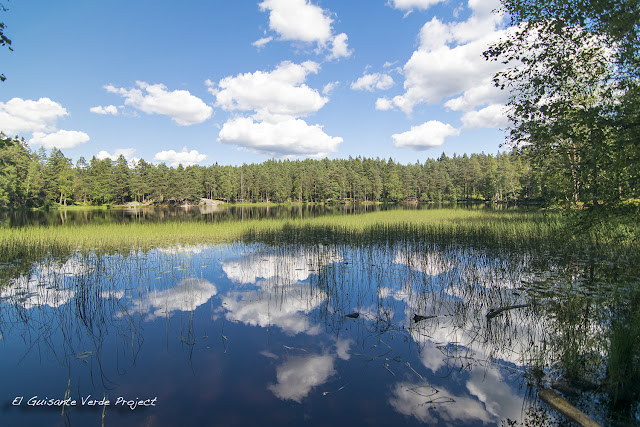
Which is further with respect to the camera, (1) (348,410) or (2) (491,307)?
(2) (491,307)

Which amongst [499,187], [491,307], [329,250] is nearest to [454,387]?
[491,307]

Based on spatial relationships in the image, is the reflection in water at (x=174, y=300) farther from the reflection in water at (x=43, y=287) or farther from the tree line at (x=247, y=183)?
the tree line at (x=247, y=183)

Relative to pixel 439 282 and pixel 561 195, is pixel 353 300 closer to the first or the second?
pixel 439 282

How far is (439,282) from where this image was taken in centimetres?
1098

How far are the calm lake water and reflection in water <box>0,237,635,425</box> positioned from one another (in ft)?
0.11

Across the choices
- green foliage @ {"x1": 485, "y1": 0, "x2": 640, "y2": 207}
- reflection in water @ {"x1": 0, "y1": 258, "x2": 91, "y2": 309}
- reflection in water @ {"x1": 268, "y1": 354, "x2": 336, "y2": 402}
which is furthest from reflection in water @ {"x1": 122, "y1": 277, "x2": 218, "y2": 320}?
green foliage @ {"x1": 485, "y1": 0, "x2": 640, "y2": 207}

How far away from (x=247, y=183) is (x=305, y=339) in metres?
112

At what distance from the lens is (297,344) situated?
22.4ft

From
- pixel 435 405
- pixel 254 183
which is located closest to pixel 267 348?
pixel 435 405

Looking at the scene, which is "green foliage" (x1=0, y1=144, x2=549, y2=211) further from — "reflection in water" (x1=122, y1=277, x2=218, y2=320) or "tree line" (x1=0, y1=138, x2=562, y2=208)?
"reflection in water" (x1=122, y1=277, x2=218, y2=320)

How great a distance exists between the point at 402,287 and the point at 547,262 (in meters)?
7.47

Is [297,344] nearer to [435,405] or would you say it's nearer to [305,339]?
[305,339]

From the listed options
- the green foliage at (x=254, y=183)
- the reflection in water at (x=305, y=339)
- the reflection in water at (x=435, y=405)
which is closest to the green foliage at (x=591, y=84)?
the reflection in water at (x=305, y=339)

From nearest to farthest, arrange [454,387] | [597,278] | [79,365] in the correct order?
[454,387] → [79,365] → [597,278]
